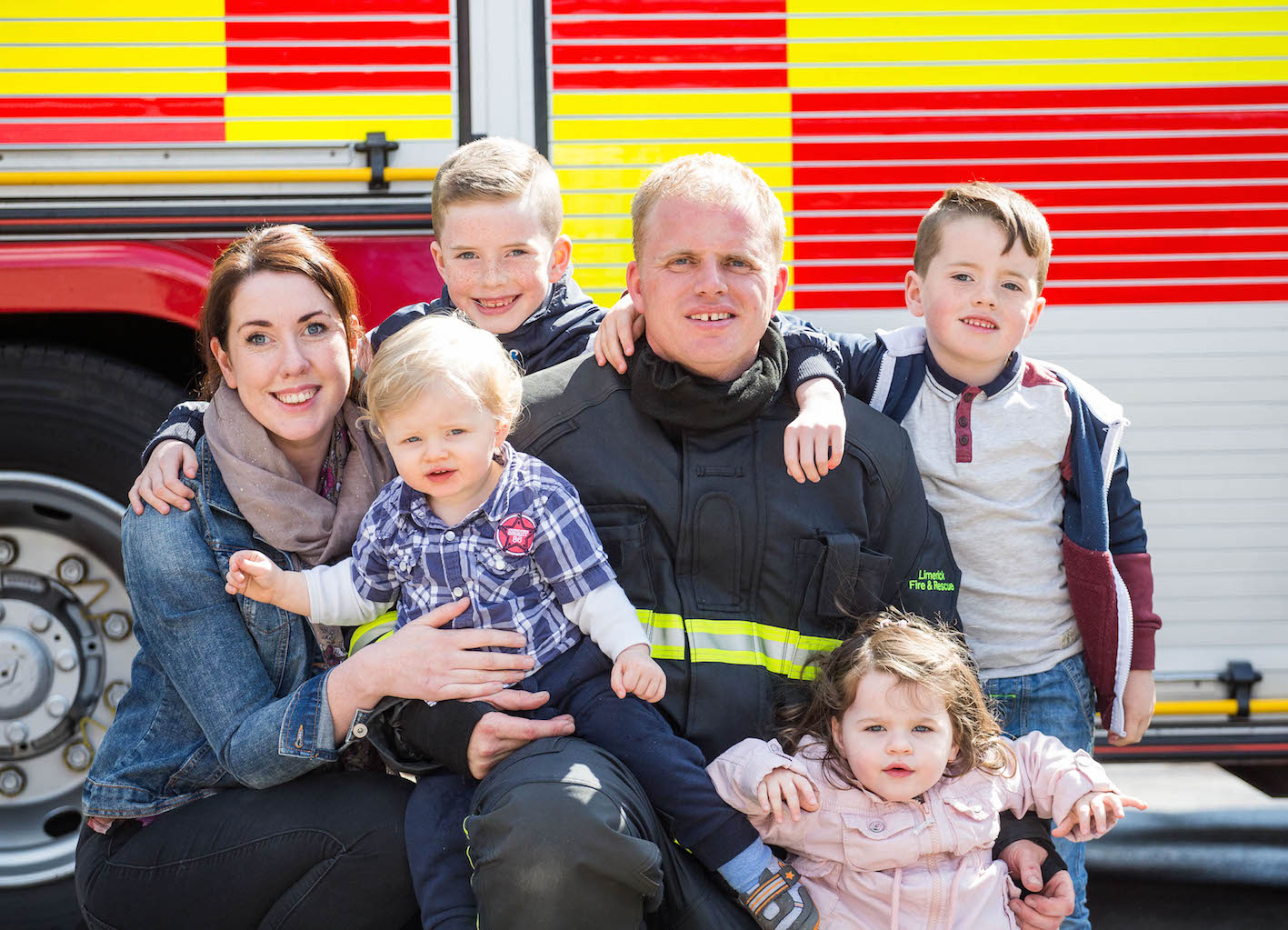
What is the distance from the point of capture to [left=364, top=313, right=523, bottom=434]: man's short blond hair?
2025mm

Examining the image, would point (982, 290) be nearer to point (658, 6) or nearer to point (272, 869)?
point (658, 6)

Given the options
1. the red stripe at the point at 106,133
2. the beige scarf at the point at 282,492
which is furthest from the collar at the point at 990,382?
the red stripe at the point at 106,133

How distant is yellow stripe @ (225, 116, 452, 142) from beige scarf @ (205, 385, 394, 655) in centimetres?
89

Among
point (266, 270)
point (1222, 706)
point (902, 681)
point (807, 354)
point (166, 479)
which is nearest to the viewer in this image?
point (902, 681)

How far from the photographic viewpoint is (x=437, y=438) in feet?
6.68

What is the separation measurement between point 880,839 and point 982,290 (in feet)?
3.76

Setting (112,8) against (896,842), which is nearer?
(896,842)

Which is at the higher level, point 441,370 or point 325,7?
point 325,7

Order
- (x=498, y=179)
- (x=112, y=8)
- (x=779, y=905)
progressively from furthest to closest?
(x=112, y=8) → (x=498, y=179) → (x=779, y=905)

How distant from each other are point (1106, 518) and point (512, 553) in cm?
126

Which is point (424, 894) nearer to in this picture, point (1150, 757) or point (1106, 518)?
point (1106, 518)

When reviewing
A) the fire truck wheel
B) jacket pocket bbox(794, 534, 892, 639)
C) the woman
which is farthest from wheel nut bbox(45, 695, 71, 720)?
jacket pocket bbox(794, 534, 892, 639)

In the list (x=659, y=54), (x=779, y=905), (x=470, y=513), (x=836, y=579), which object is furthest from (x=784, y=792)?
(x=659, y=54)

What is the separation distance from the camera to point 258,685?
7.02 feet
